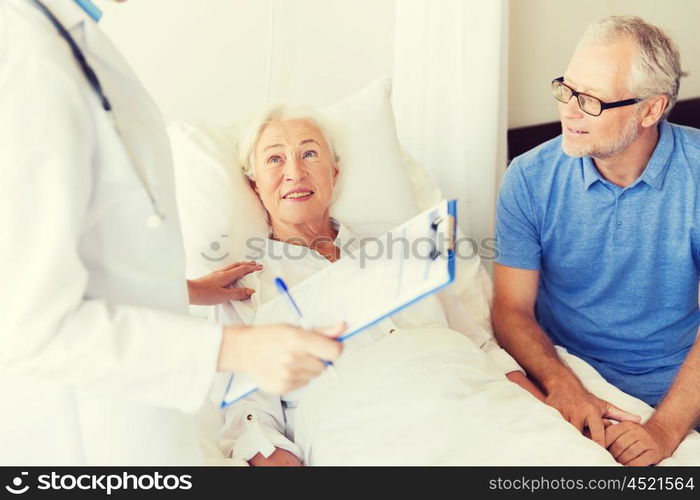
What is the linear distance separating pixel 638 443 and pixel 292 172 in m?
0.91

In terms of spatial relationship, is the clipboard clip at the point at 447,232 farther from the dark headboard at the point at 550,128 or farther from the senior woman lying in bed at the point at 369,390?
the dark headboard at the point at 550,128

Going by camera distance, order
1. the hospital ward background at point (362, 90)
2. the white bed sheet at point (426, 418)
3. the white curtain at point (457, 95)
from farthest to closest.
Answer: the white curtain at point (457, 95)
the hospital ward background at point (362, 90)
the white bed sheet at point (426, 418)

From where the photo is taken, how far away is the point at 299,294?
1.17 meters

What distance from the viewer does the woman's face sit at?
162 centimetres

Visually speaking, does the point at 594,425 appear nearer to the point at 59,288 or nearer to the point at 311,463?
the point at 311,463

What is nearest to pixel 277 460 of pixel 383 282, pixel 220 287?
pixel 220 287

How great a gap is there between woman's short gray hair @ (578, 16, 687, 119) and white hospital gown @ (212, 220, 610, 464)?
69 centimetres

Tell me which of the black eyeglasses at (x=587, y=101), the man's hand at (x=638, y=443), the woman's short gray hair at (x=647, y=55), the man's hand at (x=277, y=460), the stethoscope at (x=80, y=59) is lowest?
the man's hand at (x=638, y=443)

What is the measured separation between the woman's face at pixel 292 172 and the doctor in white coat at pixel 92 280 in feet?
2.32

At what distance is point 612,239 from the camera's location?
5.54 ft

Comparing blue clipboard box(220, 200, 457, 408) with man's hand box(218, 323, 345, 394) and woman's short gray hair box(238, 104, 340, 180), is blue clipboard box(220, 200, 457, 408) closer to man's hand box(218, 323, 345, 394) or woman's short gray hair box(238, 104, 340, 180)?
man's hand box(218, 323, 345, 394)

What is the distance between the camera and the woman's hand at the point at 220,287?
139cm

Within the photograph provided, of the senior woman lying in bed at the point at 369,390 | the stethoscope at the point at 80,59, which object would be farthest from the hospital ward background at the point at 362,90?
the stethoscope at the point at 80,59

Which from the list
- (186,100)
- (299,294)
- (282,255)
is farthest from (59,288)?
(186,100)
